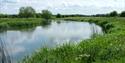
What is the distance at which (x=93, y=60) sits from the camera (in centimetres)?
982

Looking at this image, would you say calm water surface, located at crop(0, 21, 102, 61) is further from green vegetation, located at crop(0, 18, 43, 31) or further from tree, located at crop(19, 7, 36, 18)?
tree, located at crop(19, 7, 36, 18)

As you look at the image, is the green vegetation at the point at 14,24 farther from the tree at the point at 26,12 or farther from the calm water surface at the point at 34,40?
the tree at the point at 26,12

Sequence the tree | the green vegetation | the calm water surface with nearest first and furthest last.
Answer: the calm water surface, the green vegetation, the tree

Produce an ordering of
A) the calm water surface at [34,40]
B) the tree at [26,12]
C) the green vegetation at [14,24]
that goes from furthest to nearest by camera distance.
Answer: the tree at [26,12] < the green vegetation at [14,24] < the calm water surface at [34,40]

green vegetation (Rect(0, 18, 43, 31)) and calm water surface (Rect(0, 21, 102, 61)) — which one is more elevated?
calm water surface (Rect(0, 21, 102, 61))

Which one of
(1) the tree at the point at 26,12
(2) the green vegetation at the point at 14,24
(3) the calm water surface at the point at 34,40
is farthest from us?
(1) the tree at the point at 26,12

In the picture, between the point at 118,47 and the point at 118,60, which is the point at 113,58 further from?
the point at 118,47

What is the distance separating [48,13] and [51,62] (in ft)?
377

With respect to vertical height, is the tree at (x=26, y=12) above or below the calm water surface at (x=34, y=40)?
below

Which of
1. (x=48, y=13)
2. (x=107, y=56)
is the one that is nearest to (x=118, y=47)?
(x=107, y=56)

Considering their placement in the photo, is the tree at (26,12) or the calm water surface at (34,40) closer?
the calm water surface at (34,40)

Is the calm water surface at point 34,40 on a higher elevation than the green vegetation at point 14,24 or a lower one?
higher

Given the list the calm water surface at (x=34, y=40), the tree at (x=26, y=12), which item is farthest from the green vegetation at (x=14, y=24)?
the tree at (x=26, y=12)

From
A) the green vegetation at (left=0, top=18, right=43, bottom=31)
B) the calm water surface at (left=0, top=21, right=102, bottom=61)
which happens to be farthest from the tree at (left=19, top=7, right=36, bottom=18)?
the calm water surface at (left=0, top=21, right=102, bottom=61)
